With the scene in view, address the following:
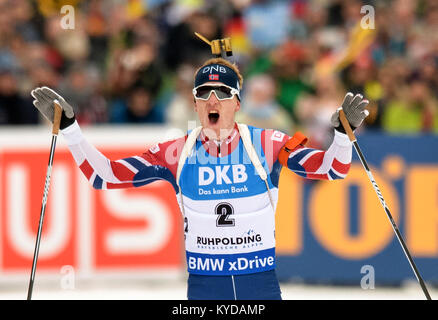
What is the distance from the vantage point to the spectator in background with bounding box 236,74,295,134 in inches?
392

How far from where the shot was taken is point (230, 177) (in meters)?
5.46

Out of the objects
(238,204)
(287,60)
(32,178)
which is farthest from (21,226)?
(238,204)

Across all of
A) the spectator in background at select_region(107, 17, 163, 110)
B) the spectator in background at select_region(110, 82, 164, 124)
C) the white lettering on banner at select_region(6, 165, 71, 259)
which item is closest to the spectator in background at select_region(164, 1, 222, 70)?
the spectator in background at select_region(107, 17, 163, 110)

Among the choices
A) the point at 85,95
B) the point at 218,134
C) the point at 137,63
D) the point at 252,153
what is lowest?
the point at 252,153

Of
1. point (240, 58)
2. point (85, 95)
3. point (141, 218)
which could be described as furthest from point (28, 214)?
point (240, 58)

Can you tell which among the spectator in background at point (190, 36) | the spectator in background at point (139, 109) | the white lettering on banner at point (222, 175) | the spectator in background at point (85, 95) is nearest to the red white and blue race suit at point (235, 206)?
the white lettering on banner at point (222, 175)

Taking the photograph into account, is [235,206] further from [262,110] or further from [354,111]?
[262,110]

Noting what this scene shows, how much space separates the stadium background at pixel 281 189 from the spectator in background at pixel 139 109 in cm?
1

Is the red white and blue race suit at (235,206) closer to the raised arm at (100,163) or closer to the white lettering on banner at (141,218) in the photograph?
the raised arm at (100,163)

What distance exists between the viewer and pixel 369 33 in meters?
11.0

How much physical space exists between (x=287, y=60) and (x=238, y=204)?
18.7ft

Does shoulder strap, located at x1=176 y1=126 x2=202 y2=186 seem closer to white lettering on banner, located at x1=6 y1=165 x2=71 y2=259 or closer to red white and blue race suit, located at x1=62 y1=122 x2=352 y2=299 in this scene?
red white and blue race suit, located at x1=62 y1=122 x2=352 y2=299

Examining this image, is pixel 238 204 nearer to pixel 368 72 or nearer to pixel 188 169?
pixel 188 169

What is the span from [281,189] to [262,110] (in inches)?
36.2
